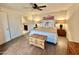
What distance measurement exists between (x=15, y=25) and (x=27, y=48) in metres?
0.52

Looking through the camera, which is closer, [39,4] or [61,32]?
[39,4]

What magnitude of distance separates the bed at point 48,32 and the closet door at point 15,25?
27 centimetres

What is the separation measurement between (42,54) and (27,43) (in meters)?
0.36

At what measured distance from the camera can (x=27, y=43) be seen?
5.71 ft

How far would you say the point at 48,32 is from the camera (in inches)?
67.9

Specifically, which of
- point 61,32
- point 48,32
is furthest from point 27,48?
point 61,32

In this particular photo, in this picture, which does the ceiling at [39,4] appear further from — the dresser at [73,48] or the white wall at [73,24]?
the dresser at [73,48]

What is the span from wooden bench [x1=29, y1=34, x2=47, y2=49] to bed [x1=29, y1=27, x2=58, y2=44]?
62mm

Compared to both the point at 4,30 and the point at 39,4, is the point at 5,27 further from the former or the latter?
the point at 39,4

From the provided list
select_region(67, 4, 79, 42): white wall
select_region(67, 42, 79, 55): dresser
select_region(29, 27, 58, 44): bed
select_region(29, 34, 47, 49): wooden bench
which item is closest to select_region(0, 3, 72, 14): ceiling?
select_region(67, 4, 79, 42): white wall

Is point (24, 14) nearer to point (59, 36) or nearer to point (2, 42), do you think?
point (2, 42)
